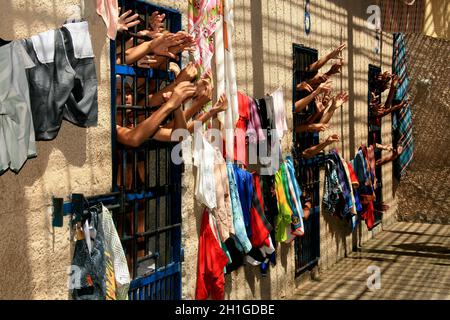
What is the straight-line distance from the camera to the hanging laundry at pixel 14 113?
3.39m

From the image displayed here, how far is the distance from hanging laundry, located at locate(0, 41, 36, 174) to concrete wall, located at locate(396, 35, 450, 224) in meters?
11.9

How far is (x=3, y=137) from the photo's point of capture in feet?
11.1

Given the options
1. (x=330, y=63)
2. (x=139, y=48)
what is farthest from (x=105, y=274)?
(x=330, y=63)

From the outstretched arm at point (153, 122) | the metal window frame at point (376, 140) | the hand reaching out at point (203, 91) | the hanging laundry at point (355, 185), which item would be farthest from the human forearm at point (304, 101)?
the metal window frame at point (376, 140)

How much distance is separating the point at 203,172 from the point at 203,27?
1304 millimetres

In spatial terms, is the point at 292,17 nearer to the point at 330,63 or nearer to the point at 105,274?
the point at 330,63

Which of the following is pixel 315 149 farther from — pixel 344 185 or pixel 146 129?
pixel 146 129

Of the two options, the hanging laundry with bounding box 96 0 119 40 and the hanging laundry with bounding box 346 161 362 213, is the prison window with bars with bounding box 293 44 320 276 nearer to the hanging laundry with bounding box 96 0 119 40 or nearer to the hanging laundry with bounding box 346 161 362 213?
the hanging laundry with bounding box 346 161 362 213

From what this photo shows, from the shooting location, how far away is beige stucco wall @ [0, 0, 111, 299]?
12.8 ft

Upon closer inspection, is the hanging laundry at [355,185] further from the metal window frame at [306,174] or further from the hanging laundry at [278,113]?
the hanging laundry at [278,113]

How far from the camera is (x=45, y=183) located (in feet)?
13.8

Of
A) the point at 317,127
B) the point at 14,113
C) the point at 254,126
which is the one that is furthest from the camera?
the point at 317,127

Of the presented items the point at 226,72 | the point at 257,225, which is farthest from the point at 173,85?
the point at 257,225

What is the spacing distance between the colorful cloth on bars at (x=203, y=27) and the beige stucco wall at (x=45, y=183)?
3.78ft
